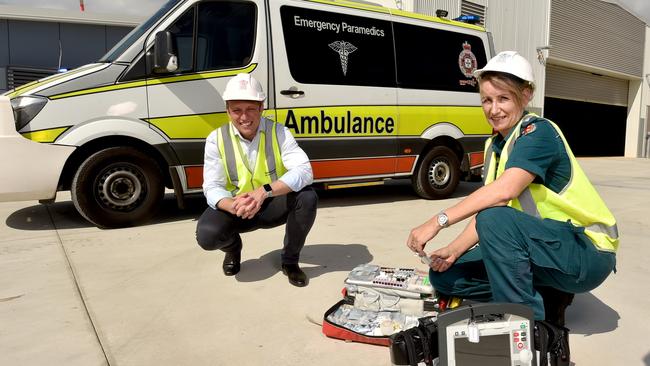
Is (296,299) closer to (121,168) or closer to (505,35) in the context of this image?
(121,168)

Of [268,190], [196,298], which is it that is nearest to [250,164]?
[268,190]

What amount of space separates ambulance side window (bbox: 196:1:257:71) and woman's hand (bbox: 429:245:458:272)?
3.04 metres

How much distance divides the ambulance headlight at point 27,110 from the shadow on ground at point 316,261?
80.6 inches

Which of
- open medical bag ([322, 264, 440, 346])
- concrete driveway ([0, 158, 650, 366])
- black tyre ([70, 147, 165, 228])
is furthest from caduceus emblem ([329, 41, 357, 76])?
open medical bag ([322, 264, 440, 346])

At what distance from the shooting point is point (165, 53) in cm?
412

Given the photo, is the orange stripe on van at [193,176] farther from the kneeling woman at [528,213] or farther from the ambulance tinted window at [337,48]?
the kneeling woman at [528,213]

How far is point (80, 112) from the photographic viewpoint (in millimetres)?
4035

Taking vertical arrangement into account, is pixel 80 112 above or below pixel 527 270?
above

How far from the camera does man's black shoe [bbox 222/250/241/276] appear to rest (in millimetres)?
3133

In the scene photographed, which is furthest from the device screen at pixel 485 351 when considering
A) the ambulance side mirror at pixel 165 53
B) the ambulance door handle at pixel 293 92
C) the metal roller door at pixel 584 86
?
the metal roller door at pixel 584 86

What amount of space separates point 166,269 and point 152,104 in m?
1.66

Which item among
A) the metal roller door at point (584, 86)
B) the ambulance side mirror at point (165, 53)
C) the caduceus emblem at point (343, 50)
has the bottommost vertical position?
the ambulance side mirror at point (165, 53)

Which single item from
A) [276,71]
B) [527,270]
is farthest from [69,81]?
[527,270]

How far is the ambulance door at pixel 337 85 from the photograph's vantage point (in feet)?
16.0
